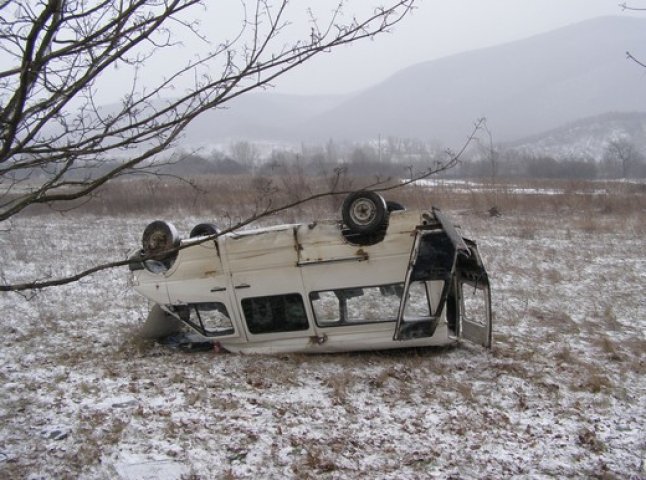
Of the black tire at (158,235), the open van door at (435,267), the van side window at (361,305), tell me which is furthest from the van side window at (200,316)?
the open van door at (435,267)

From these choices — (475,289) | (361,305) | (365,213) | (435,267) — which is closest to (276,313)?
(361,305)

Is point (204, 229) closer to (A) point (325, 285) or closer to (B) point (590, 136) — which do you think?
(A) point (325, 285)

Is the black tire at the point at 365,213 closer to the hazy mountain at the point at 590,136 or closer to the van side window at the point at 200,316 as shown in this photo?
the van side window at the point at 200,316

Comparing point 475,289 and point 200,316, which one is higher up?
point 200,316

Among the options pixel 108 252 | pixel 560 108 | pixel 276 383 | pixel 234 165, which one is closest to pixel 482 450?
pixel 276 383

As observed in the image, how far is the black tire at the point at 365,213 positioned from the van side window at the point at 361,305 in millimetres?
849


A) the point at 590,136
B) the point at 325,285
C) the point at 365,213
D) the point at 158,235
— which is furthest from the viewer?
the point at 590,136

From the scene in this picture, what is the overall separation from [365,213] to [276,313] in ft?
6.35

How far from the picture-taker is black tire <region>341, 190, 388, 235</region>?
7645 mm

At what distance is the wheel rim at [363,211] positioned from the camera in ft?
25.1

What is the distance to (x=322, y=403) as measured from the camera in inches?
268

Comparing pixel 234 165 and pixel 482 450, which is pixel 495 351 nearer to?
pixel 482 450

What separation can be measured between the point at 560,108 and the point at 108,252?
595ft

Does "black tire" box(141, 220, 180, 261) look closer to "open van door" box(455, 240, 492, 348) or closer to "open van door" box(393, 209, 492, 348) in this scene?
"open van door" box(393, 209, 492, 348)
